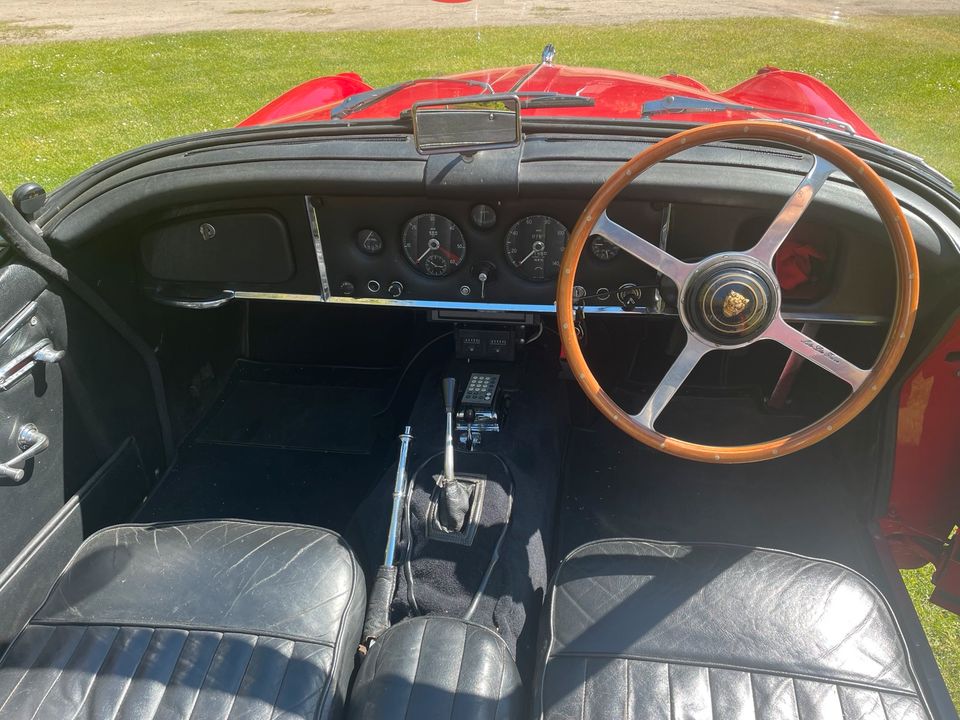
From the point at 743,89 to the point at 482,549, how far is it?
2415 mm

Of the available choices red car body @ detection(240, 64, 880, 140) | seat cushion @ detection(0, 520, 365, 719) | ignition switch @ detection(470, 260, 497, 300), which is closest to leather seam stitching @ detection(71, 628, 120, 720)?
seat cushion @ detection(0, 520, 365, 719)

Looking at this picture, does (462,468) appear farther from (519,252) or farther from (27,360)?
(27,360)

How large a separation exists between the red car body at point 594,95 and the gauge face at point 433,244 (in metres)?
0.56

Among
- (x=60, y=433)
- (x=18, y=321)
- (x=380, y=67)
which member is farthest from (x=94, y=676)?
(x=380, y=67)

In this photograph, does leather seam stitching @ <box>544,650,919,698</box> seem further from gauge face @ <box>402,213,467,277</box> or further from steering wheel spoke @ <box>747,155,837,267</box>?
gauge face @ <box>402,213,467,277</box>

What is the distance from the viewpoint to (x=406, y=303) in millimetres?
2266

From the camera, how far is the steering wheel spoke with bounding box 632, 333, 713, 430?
175 cm

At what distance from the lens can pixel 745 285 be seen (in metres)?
1.64

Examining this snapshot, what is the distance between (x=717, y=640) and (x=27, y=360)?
1.97 metres

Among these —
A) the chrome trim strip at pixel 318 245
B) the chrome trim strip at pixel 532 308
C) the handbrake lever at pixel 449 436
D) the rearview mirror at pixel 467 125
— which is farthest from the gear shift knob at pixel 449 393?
the rearview mirror at pixel 467 125

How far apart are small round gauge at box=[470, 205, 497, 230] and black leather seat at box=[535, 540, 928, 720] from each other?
3.27 ft

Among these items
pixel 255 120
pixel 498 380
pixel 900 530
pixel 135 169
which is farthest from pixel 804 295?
pixel 255 120

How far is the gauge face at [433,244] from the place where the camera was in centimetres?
214

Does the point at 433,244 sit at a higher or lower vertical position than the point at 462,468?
higher
